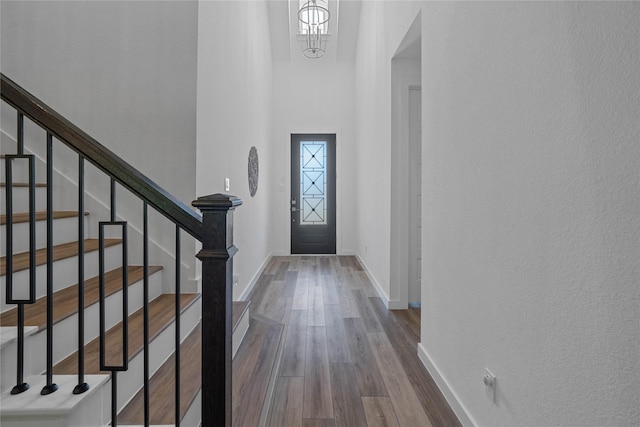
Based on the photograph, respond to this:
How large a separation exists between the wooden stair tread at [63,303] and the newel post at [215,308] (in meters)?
0.73

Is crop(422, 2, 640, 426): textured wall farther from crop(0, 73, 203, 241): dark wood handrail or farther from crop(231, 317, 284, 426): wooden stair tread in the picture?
crop(0, 73, 203, 241): dark wood handrail

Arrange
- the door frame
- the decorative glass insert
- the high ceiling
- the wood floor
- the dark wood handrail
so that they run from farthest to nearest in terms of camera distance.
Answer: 1. the decorative glass insert
2. the door frame
3. the high ceiling
4. the wood floor
5. the dark wood handrail

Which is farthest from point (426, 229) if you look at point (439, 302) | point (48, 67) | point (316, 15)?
point (316, 15)

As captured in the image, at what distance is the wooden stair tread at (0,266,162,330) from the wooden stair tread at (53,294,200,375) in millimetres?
193

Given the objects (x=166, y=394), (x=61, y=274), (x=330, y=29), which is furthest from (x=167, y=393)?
(x=330, y=29)

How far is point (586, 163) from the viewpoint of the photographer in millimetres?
999

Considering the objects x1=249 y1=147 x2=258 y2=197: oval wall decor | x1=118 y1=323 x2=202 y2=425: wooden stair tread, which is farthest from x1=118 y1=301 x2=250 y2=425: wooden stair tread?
x1=249 y1=147 x2=258 y2=197: oval wall decor

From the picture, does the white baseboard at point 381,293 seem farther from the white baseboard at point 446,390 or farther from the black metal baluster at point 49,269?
the black metal baluster at point 49,269

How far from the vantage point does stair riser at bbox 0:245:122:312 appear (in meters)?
1.57

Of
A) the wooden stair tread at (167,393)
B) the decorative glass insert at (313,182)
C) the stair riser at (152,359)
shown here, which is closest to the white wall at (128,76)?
the stair riser at (152,359)

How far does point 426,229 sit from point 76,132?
1.98 metres

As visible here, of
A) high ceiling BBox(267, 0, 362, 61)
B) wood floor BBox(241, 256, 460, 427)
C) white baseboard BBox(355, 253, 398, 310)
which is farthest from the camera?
high ceiling BBox(267, 0, 362, 61)

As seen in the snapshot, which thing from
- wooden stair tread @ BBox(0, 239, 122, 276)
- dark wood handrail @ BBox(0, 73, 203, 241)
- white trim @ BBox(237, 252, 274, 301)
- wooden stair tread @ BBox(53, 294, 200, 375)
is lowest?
white trim @ BBox(237, 252, 274, 301)

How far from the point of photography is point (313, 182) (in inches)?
274
